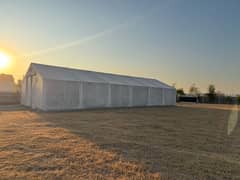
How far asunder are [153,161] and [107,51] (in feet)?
50.4

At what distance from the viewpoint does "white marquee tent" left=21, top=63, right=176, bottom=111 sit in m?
13.6

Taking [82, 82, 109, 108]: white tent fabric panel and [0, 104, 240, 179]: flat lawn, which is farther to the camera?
[82, 82, 109, 108]: white tent fabric panel

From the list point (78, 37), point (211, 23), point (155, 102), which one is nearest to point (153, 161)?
point (78, 37)

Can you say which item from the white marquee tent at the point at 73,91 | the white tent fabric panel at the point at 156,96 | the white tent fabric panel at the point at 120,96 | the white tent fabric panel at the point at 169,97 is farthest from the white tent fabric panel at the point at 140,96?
the white tent fabric panel at the point at 169,97

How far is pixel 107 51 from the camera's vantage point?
17.7 meters

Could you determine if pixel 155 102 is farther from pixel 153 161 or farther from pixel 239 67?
pixel 153 161

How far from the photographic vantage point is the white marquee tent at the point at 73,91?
44.5 ft

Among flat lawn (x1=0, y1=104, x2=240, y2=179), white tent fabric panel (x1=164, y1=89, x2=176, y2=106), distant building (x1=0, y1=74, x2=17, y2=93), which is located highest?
distant building (x1=0, y1=74, x2=17, y2=93)

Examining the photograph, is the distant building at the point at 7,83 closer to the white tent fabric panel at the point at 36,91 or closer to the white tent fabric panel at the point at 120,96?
the white tent fabric panel at the point at 36,91

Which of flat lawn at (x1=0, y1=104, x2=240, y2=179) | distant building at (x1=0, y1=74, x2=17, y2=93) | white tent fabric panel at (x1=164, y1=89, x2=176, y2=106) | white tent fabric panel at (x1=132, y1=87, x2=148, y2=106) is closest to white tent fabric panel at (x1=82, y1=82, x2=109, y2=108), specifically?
white tent fabric panel at (x1=132, y1=87, x2=148, y2=106)

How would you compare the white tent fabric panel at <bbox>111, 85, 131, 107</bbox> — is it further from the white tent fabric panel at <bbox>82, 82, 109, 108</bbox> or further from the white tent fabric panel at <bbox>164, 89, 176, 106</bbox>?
the white tent fabric panel at <bbox>164, 89, 176, 106</bbox>

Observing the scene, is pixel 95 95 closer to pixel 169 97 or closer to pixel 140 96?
pixel 140 96

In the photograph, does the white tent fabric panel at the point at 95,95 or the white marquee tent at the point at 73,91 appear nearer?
the white marquee tent at the point at 73,91

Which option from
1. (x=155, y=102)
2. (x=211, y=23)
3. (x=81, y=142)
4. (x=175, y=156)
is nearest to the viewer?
(x=175, y=156)
